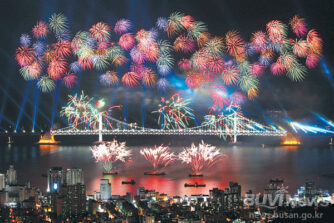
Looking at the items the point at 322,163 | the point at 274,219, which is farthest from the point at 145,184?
the point at 322,163

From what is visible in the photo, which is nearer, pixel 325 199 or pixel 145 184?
pixel 325 199

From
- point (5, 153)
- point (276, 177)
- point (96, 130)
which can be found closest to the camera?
point (276, 177)

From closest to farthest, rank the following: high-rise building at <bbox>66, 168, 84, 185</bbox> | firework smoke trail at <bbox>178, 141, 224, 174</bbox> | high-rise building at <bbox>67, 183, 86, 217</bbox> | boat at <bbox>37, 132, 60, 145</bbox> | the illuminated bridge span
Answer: high-rise building at <bbox>67, 183, 86, 217</bbox> < high-rise building at <bbox>66, 168, 84, 185</bbox> < firework smoke trail at <bbox>178, 141, 224, 174</bbox> < the illuminated bridge span < boat at <bbox>37, 132, 60, 145</bbox>

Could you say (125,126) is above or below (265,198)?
above

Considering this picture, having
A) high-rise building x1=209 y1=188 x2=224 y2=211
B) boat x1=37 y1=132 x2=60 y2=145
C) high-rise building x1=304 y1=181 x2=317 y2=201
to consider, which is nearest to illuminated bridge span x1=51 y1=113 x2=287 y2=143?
boat x1=37 y1=132 x2=60 y2=145

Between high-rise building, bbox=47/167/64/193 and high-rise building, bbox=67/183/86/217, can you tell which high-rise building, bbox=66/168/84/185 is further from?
high-rise building, bbox=67/183/86/217

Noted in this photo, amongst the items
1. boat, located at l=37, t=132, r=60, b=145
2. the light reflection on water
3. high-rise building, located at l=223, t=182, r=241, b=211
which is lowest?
high-rise building, located at l=223, t=182, r=241, b=211

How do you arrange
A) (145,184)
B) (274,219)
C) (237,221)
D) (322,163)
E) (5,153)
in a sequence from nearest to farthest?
1. (274,219)
2. (237,221)
3. (145,184)
4. (322,163)
5. (5,153)

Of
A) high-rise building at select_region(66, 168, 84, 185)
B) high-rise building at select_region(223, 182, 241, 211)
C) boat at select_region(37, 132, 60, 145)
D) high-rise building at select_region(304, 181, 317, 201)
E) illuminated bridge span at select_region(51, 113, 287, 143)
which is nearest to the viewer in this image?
high-rise building at select_region(223, 182, 241, 211)

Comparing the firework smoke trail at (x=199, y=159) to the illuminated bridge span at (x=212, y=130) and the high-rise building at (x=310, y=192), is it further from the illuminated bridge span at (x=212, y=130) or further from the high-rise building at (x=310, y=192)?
the illuminated bridge span at (x=212, y=130)

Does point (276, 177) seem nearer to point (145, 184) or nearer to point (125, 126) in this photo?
point (145, 184)
